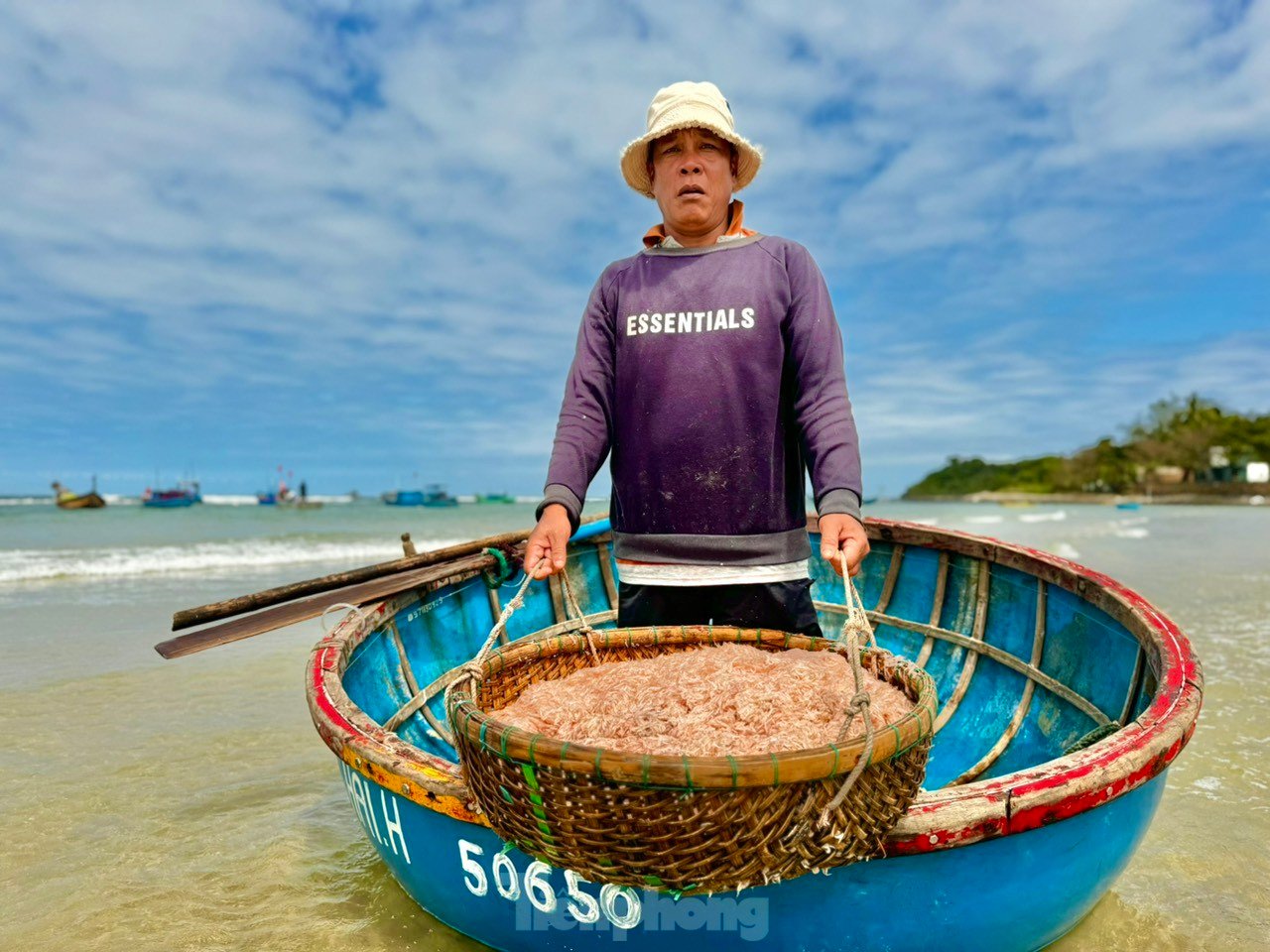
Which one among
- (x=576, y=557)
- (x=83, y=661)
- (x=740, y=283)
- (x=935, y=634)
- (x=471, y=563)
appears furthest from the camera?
(x=83, y=661)

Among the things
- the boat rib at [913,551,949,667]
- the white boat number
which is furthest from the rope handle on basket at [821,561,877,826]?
the boat rib at [913,551,949,667]

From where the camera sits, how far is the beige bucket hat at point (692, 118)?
102 inches

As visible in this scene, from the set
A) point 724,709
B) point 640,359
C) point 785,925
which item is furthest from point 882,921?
point 640,359

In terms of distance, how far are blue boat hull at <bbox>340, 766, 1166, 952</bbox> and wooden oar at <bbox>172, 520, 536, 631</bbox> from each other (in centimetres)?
167

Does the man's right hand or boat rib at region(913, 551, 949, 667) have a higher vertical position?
the man's right hand

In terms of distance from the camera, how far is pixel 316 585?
376 cm

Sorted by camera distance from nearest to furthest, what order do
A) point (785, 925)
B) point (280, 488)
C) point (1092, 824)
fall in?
point (785, 925)
point (1092, 824)
point (280, 488)

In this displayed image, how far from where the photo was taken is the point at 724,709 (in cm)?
180

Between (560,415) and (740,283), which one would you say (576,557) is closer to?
(560,415)

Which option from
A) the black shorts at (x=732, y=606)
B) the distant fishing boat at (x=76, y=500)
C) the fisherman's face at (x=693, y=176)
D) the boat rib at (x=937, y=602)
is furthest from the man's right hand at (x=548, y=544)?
the distant fishing boat at (x=76, y=500)

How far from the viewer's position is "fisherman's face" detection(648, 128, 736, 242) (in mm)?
2674

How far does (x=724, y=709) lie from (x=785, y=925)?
50 centimetres

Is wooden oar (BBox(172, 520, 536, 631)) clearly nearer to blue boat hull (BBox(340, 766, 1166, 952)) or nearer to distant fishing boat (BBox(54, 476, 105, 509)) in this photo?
blue boat hull (BBox(340, 766, 1166, 952))

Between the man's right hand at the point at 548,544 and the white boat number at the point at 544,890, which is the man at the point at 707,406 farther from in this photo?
the white boat number at the point at 544,890
